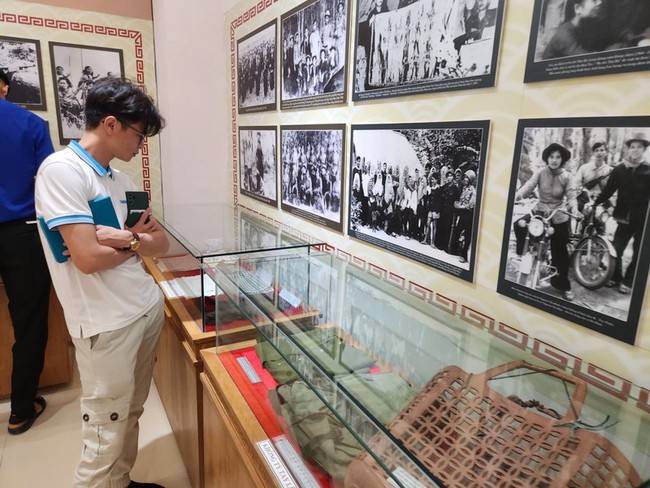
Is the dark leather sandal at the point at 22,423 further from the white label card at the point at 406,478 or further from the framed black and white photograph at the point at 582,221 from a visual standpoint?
the framed black and white photograph at the point at 582,221

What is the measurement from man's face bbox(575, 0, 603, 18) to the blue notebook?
1532 millimetres

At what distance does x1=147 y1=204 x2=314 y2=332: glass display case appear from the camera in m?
1.79

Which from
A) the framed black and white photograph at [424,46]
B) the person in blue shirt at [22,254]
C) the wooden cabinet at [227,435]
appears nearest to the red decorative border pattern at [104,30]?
the person in blue shirt at [22,254]

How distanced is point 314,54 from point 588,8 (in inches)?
54.3

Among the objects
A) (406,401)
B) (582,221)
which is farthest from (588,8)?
(406,401)

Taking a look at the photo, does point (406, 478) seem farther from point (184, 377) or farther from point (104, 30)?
point (104, 30)

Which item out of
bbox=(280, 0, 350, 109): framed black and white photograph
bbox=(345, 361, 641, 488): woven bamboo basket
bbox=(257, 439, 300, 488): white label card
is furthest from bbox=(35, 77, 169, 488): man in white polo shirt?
bbox=(345, 361, 641, 488): woven bamboo basket

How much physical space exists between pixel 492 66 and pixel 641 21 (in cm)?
39

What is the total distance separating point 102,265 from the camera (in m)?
1.46

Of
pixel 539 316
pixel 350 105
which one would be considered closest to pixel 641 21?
pixel 539 316

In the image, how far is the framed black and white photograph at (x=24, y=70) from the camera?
3.12 metres

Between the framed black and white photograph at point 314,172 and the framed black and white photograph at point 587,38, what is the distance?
3.22 feet

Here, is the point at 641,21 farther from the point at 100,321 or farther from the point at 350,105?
the point at 100,321

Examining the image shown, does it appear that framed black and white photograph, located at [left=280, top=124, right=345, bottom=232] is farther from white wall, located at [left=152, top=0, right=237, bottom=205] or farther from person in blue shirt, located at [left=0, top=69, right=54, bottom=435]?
person in blue shirt, located at [left=0, top=69, right=54, bottom=435]
